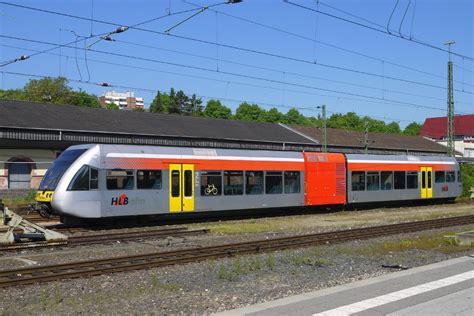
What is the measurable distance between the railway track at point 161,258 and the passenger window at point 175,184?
5868 millimetres

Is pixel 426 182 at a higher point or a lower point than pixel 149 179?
lower

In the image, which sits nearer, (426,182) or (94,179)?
(94,179)

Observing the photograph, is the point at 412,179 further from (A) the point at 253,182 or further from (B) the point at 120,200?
(B) the point at 120,200

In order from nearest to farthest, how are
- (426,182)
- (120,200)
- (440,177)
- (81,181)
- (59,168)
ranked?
(81,181)
(59,168)
(120,200)
(426,182)
(440,177)

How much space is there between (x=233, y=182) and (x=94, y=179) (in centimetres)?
600

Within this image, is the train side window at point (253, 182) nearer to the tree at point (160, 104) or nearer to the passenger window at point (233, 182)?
the passenger window at point (233, 182)

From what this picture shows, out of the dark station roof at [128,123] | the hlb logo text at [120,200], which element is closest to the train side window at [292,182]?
the hlb logo text at [120,200]

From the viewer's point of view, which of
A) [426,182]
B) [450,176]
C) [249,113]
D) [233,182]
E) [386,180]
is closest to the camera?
[233,182]

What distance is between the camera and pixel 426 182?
3145 cm

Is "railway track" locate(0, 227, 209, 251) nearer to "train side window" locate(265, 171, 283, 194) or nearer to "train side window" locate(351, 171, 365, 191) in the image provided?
"train side window" locate(265, 171, 283, 194)

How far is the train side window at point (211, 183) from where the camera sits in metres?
21.0

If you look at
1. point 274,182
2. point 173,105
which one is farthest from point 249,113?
point 274,182

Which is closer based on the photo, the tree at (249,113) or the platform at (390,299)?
the platform at (390,299)

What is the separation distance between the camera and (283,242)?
1500 cm
